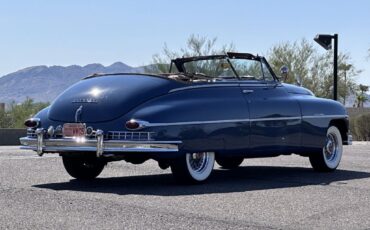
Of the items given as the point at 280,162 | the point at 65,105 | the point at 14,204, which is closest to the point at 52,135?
the point at 65,105

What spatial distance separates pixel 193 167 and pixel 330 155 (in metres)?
3.01

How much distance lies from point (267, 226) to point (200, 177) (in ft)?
8.90

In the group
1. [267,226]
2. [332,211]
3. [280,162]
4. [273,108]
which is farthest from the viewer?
[280,162]

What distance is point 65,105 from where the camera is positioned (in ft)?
27.6

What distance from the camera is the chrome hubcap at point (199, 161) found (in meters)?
8.48

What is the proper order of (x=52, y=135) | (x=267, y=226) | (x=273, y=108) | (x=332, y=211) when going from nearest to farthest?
(x=267, y=226)
(x=332, y=211)
(x=52, y=135)
(x=273, y=108)

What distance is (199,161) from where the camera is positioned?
859 cm

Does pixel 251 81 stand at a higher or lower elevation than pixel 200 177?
higher

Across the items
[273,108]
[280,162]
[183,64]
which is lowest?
[280,162]

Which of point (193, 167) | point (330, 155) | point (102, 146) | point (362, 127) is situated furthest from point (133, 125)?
point (362, 127)

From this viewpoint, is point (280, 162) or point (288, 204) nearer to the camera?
point (288, 204)

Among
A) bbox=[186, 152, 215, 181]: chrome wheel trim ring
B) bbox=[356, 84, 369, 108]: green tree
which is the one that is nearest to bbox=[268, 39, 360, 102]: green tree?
bbox=[356, 84, 369, 108]: green tree

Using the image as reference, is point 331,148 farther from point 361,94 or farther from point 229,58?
point 361,94

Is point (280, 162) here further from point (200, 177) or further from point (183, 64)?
point (200, 177)
